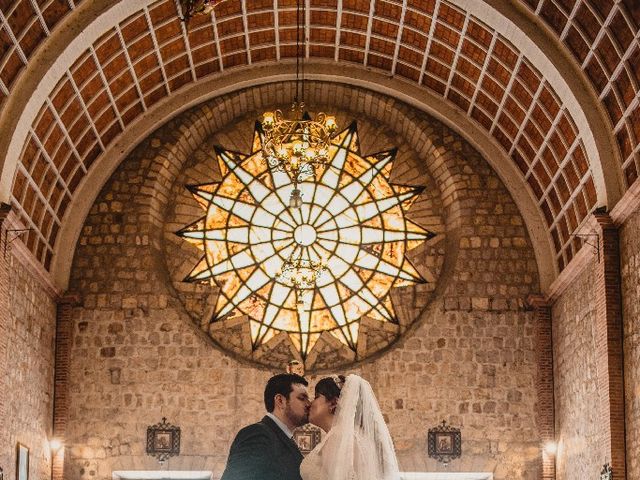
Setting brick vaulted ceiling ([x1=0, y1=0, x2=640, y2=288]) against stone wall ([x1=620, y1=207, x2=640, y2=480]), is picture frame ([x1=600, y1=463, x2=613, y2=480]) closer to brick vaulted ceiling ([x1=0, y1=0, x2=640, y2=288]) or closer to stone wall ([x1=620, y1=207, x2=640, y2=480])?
stone wall ([x1=620, y1=207, x2=640, y2=480])

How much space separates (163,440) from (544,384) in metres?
6.99

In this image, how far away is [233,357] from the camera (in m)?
24.4

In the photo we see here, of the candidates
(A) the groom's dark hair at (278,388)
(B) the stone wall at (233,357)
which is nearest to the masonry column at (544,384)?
(B) the stone wall at (233,357)

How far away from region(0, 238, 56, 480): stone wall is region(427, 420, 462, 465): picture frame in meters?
6.84

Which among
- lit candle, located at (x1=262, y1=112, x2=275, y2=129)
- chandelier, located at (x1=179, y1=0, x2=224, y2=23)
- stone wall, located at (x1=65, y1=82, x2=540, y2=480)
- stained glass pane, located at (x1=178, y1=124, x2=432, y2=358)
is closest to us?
chandelier, located at (x1=179, y1=0, x2=224, y2=23)

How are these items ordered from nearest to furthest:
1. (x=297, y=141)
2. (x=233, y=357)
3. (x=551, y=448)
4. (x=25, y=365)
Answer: (x=297, y=141), (x=25, y=365), (x=551, y=448), (x=233, y=357)

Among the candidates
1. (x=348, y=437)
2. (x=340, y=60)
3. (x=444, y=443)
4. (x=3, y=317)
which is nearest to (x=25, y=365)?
(x=3, y=317)

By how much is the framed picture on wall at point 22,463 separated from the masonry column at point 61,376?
1670 mm

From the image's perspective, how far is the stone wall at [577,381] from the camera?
21078 millimetres

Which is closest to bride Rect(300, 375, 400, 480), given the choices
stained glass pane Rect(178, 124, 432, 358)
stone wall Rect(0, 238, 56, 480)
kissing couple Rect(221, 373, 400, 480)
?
kissing couple Rect(221, 373, 400, 480)

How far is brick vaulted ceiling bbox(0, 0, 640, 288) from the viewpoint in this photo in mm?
19812

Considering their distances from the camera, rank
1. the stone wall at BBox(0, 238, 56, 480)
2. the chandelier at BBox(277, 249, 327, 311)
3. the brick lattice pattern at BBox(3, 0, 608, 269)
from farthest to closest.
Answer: the chandelier at BBox(277, 249, 327, 311), the brick lattice pattern at BBox(3, 0, 608, 269), the stone wall at BBox(0, 238, 56, 480)

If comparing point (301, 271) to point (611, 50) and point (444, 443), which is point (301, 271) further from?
point (611, 50)

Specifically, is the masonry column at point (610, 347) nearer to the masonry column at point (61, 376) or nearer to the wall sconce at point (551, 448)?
the wall sconce at point (551, 448)
